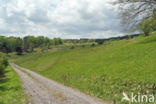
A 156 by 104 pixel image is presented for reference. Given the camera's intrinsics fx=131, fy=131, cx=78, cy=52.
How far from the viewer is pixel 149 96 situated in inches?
391

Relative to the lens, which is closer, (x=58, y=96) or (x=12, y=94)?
(x=58, y=96)

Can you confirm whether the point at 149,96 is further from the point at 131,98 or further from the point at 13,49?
the point at 13,49

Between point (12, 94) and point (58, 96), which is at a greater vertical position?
point (58, 96)

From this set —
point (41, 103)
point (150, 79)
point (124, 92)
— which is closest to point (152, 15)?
point (150, 79)

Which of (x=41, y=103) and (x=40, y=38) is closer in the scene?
(x=41, y=103)

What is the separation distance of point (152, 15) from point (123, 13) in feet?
12.8

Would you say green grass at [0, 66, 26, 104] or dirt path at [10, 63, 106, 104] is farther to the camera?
green grass at [0, 66, 26, 104]

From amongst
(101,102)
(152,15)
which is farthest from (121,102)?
(152,15)

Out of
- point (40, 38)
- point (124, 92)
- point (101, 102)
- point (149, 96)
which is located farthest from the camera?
point (40, 38)

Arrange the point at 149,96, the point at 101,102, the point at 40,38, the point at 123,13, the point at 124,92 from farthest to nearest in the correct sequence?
the point at 40,38 < the point at 123,13 < the point at 124,92 < the point at 101,102 < the point at 149,96

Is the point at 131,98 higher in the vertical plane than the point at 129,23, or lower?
lower

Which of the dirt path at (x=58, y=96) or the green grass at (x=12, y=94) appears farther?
the green grass at (x=12, y=94)

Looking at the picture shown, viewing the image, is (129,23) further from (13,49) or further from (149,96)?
(13,49)

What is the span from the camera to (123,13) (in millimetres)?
19547
